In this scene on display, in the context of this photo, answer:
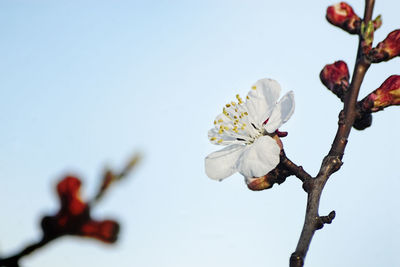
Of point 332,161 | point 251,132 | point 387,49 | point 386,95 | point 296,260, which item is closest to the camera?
point 296,260

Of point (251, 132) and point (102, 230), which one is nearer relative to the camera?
point (102, 230)

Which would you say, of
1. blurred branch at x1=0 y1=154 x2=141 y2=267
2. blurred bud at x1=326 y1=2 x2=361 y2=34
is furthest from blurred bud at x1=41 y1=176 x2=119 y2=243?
blurred bud at x1=326 y1=2 x2=361 y2=34

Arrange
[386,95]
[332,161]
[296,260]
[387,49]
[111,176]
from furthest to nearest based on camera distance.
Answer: [386,95] → [387,49] → [332,161] → [296,260] → [111,176]

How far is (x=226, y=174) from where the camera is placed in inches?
71.1

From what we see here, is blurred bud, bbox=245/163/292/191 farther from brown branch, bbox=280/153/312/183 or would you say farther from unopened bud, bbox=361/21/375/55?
unopened bud, bbox=361/21/375/55

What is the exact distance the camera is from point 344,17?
1.76m

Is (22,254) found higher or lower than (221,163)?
lower

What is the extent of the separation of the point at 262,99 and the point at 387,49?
55cm

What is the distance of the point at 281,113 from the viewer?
1.86 metres

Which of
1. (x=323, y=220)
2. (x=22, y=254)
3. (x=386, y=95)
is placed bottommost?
(x=22, y=254)

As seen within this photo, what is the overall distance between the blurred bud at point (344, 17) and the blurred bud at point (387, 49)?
0.36 feet

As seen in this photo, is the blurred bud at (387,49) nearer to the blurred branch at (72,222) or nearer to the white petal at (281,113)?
the white petal at (281,113)

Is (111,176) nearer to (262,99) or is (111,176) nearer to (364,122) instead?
(364,122)

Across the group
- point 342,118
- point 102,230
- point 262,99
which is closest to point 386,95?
point 342,118
